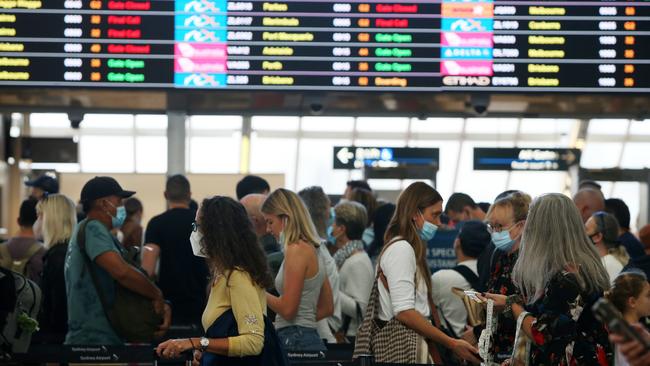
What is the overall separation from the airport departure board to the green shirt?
274 centimetres

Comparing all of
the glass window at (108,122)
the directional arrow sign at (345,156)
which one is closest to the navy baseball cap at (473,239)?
the directional arrow sign at (345,156)

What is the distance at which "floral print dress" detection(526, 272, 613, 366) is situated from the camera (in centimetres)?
417

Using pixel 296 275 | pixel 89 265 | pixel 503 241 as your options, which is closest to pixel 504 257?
pixel 503 241

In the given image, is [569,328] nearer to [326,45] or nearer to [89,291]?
[89,291]

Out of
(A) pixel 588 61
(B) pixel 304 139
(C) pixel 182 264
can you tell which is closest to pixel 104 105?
(C) pixel 182 264

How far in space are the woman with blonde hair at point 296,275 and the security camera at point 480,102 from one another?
3335 mm

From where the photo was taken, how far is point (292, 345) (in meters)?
5.70

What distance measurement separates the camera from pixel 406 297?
16.5 feet

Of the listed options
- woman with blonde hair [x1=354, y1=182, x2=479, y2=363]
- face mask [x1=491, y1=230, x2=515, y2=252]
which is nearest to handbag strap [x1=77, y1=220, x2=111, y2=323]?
woman with blonde hair [x1=354, y1=182, x2=479, y2=363]

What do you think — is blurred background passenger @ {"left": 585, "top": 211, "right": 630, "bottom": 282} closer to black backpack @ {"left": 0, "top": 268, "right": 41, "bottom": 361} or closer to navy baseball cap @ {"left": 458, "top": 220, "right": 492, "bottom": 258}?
navy baseball cap @ {"left": 458, "top": 220, "right": 492, "bottom": 258}

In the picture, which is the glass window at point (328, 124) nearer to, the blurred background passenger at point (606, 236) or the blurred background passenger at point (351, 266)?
the blurred background passenger at point (351, 266)

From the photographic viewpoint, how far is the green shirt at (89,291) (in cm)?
603

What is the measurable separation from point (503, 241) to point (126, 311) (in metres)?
2.16

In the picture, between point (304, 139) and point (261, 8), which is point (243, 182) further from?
point (304, 139)
